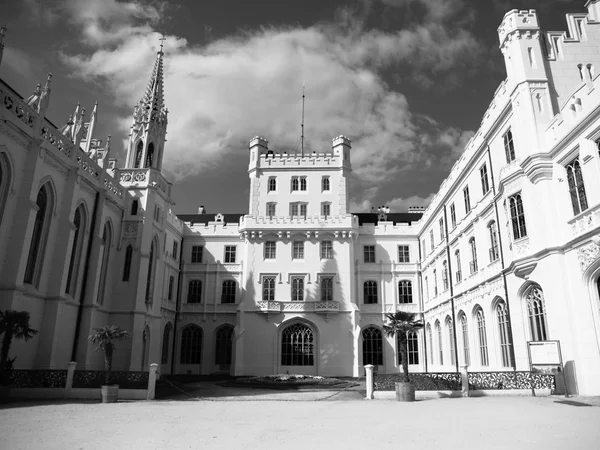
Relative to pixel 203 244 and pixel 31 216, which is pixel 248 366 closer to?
pixel 203 244

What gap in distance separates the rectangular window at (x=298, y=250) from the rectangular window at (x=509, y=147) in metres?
21.9

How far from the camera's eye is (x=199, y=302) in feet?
138

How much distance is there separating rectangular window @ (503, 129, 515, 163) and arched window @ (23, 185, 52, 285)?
77.0 ft

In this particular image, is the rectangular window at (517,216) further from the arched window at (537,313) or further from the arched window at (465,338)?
the arched window at (465,338)

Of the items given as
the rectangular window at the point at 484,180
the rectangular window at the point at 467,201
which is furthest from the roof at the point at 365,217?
the rectangular window at the point at 484,180

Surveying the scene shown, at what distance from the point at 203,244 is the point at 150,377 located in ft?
82.3

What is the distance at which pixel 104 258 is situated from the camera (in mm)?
28547

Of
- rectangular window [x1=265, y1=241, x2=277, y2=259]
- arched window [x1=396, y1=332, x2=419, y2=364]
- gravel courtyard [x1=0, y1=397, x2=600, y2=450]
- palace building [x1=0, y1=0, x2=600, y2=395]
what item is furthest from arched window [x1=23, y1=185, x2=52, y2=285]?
arched window [x1=396, y1=332, x2=419, y2=364]

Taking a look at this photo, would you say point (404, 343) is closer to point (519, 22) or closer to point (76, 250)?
point (519, 22)

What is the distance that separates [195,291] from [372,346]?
17852 millimetres

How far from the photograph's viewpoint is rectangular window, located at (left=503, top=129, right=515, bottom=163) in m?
21.2

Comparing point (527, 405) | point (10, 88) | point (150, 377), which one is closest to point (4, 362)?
point (150, 377)

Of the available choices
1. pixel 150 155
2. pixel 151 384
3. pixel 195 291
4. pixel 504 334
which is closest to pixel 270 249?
pixel 195 291

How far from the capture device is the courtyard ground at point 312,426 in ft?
28.2
